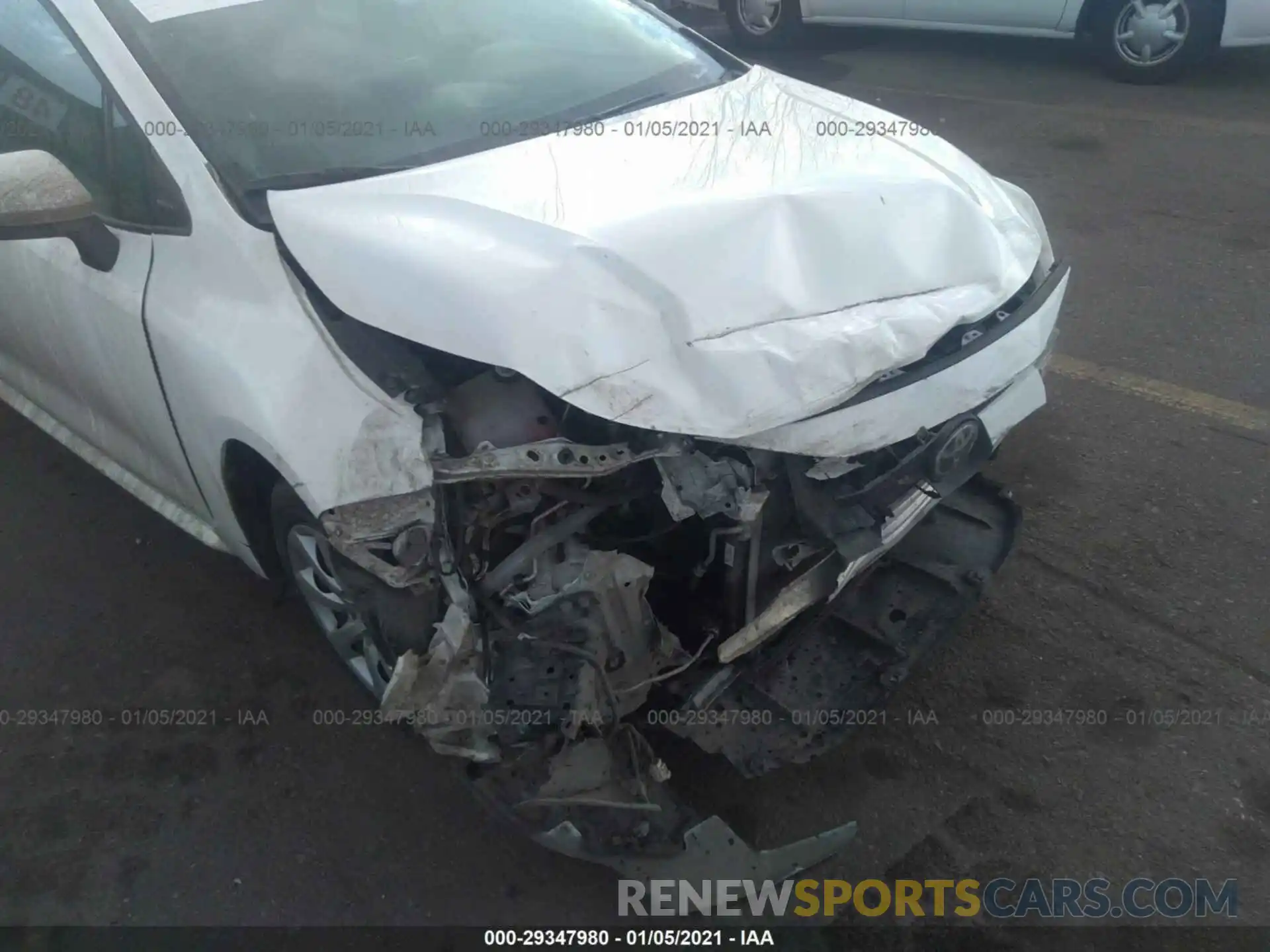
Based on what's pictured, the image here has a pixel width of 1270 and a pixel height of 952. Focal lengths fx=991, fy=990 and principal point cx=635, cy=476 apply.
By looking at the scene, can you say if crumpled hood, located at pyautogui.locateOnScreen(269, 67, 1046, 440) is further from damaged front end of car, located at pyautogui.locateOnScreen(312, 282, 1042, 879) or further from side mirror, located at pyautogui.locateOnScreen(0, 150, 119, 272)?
side mirror, located at pyautogui.locateOnScreen(0, 150, 119, 272)

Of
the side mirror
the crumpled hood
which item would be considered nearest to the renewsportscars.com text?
the crumpled hood

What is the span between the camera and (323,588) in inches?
97.4

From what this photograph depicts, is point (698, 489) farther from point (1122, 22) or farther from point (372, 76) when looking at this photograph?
point (1122, 22)

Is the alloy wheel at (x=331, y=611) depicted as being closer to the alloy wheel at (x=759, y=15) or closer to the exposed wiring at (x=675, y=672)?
the exposed wiring at (x=675, y=672)

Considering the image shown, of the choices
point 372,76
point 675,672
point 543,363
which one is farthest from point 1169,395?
point 372,76

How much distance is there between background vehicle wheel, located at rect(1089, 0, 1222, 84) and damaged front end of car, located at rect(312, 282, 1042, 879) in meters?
5.60

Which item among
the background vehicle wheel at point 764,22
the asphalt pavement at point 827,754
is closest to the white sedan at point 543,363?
the asphalt pavement at point 827,754

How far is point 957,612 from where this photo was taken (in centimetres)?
240

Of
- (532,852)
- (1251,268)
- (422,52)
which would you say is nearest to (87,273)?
(422,52)

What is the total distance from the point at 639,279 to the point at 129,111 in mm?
1337

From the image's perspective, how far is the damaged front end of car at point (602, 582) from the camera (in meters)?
1.97

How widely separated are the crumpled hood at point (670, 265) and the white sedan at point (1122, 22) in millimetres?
5023

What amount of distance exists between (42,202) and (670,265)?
1467mm

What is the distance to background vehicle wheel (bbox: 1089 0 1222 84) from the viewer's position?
20.7 feet
